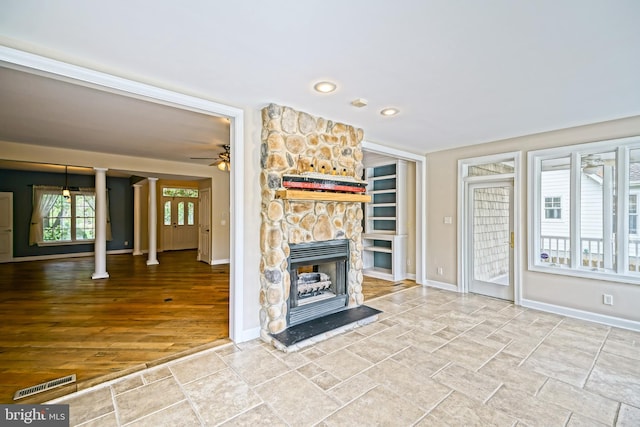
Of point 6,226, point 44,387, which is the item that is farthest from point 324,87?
point 6,226

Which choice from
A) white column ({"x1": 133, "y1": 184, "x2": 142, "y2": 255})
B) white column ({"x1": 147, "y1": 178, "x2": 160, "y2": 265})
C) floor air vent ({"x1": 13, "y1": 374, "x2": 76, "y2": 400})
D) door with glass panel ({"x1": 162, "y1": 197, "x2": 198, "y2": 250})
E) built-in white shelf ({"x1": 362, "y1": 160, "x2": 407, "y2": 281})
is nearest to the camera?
floor air vent ({"x1": 13, "y1": 374, "x2": 76, "y2": 400})

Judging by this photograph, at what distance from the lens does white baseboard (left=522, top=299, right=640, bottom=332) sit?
3.62 metres

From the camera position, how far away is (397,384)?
7.93 feet

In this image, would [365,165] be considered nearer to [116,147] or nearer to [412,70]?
[412,70]

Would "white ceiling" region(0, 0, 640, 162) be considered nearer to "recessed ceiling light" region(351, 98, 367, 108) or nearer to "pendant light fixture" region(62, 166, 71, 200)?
"recessed ceiling light" region(351, 98, 367, 108)

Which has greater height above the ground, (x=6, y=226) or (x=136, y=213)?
(x=136, y=213)

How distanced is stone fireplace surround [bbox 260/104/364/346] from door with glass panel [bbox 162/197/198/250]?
28.2ft

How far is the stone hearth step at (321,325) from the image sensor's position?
3.08 m

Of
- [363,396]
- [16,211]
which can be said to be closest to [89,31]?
[363,396]

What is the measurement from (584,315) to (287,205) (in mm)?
4223

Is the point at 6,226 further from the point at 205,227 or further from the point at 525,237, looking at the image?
the point at 525,237

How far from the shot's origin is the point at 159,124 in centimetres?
408

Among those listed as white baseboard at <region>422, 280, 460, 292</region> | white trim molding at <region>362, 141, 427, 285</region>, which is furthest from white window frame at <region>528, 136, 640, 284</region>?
white trim molding at <region>362, 141, 427, 285</region>

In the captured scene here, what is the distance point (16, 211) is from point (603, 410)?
1230 centimetres
